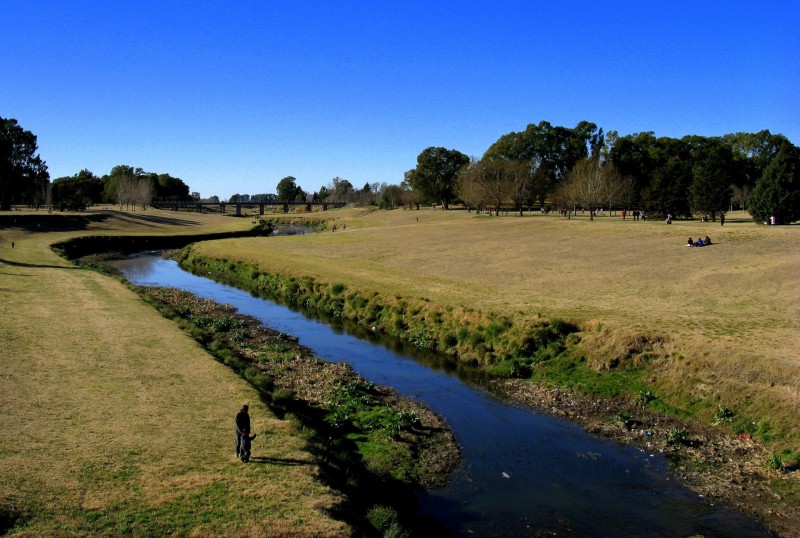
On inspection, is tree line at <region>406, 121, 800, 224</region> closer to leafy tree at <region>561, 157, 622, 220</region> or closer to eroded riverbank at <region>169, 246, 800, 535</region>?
leafy tree at <region>561, 157, 622, 220</region>

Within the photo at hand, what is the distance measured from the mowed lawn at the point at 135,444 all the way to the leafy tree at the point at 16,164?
9146 centimetres

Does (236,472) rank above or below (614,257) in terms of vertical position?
below

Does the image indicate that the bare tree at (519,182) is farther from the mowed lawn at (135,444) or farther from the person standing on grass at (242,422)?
the person standing on grass at (242,422)

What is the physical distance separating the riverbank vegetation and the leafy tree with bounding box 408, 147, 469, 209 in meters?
67.9

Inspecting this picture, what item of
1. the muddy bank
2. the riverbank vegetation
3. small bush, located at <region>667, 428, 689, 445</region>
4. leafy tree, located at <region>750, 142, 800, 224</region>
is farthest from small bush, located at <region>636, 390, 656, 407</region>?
leafy tree, located at <region>750, 142, 800, 224</region>

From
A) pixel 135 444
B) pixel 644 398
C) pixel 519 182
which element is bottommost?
pixel 644 398

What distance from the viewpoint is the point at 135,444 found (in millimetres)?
14672

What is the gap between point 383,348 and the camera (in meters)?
30.9

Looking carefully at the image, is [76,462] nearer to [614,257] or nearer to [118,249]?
[614,257]

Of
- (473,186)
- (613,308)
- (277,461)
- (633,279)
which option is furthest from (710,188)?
(277,461)

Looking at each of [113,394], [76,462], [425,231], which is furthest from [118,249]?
[76,462]

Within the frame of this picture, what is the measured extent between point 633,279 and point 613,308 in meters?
9.73

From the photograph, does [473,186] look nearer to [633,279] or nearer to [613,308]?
[633,279]

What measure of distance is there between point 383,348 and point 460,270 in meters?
18.4
